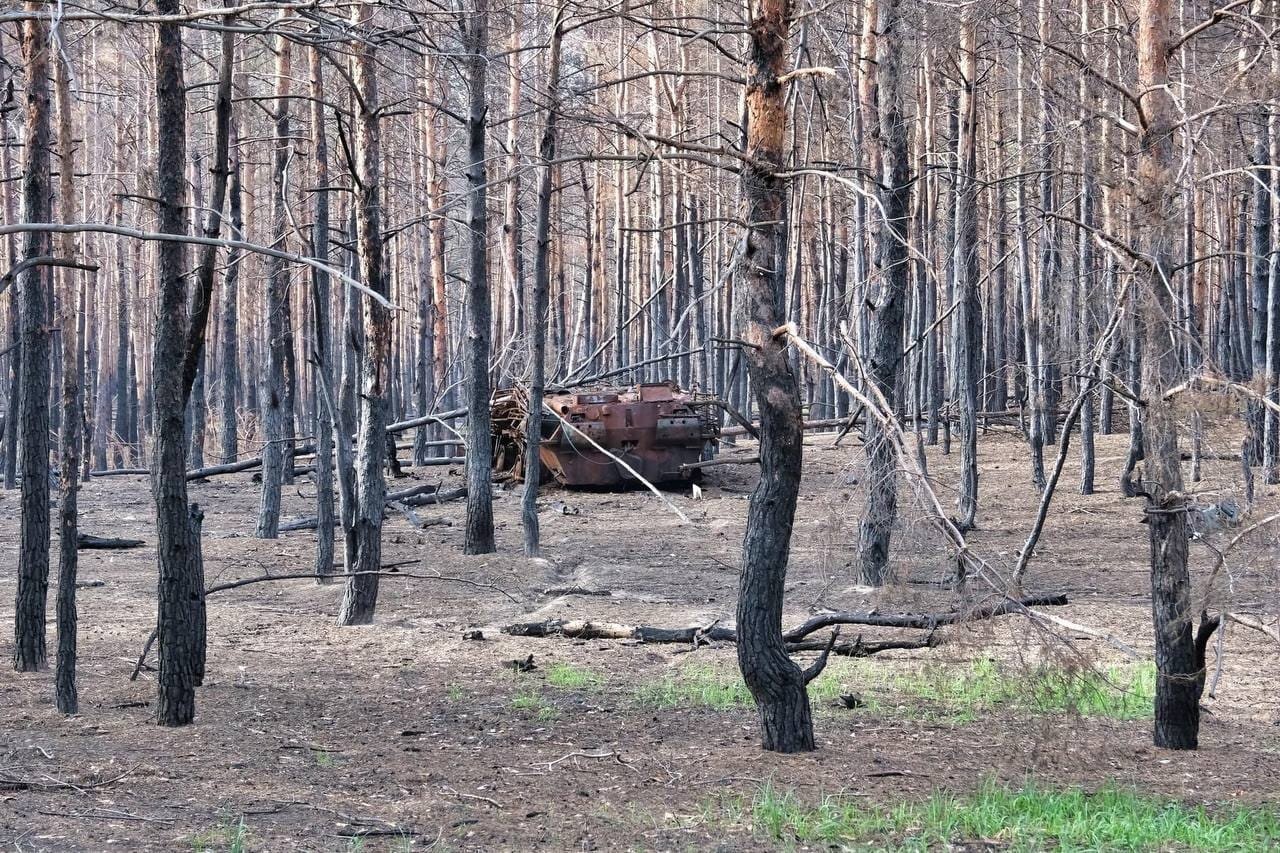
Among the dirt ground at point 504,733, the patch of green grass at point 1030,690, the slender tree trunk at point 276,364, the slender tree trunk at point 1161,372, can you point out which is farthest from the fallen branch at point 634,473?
the slender tree trunk at point 276,364

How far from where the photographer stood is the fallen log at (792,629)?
5891 mm

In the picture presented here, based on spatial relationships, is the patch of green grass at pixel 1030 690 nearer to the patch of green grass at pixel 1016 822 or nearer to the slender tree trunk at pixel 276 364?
the patch of green grass at pixel 1016 822

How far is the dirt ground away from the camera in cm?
539

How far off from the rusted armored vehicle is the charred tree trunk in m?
12.8

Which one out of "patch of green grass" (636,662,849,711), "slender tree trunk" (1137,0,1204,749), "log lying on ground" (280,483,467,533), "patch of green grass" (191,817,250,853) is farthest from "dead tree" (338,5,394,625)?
"log lying on ground" (280,483,467,533)

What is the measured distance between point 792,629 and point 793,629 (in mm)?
350

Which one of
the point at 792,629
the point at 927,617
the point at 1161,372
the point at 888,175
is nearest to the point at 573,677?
the point at 792,629

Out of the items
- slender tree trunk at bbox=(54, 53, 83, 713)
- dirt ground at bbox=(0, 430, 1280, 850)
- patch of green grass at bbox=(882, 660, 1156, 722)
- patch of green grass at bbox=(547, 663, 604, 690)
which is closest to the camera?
dirt ground at bbox=(0, 430, 1280, 850)

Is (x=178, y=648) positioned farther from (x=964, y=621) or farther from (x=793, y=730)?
(x=964, y=621)

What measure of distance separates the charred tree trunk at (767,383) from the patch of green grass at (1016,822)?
0.87 meters

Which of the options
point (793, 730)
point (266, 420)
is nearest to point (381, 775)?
point (793, 730)

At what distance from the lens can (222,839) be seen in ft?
16.2

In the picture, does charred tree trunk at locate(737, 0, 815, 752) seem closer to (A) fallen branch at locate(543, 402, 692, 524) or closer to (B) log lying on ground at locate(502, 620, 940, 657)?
(A) fallen branch at locate(543, 402, 692, 524)

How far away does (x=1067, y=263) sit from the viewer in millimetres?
6777
